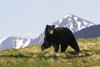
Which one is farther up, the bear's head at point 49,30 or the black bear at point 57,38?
the bear's head at point 49,30

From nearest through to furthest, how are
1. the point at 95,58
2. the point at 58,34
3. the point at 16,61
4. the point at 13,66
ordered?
the point at 13,66
the point at 16,61
the point at 95,58
the point at 58,34

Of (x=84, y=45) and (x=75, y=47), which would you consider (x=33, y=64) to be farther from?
(x=84, y=45)

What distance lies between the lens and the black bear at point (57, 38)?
80.9ft

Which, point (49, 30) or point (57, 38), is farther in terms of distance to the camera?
point (57, 38)

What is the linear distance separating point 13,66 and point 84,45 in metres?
15.0

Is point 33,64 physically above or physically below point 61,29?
below

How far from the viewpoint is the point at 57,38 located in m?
25.3

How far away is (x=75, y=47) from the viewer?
1062 inches

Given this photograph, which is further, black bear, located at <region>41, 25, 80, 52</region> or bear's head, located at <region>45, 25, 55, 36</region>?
black bear, located at <region>41, 25, 80, 52</region>

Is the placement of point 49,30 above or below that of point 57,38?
above

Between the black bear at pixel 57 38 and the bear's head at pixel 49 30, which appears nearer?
the bear's head at pixel 49 30

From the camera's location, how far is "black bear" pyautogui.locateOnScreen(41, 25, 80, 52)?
80.9ft

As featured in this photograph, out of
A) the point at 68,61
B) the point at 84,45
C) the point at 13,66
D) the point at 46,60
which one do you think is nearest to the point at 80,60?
the point at 68,61

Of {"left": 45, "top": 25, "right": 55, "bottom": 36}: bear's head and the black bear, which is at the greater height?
{"left": 45, "top": 25, "right": 55, "bottom": 36}: bear's head
